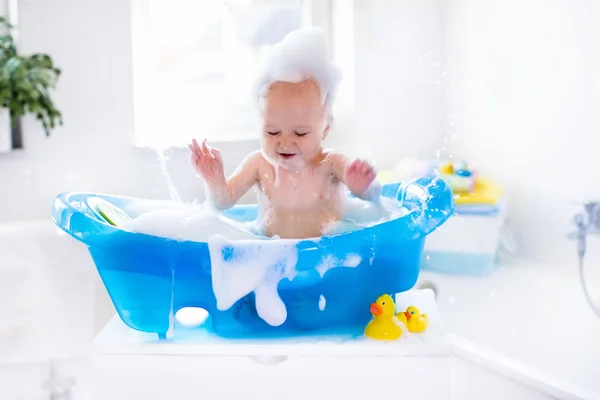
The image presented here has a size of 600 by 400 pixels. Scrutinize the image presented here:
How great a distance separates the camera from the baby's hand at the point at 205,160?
0.87 m

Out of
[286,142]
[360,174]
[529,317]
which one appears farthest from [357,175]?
[529,317]

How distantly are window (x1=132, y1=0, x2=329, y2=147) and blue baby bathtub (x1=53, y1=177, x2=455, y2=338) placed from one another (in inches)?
37.5

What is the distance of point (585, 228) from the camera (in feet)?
4.86

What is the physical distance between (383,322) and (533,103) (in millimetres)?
1146

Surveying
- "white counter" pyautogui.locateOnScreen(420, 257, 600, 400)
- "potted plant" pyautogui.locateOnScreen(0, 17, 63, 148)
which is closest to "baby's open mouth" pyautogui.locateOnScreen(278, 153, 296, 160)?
"white counter" pyautogui.locateOnScreen(420, 257, 600, 400)

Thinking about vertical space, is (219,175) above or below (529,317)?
above

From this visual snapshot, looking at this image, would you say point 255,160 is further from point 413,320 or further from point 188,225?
point 413,320

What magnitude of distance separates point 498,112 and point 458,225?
1.22 feet

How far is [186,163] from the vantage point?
1.67 metres

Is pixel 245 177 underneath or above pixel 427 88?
underneath

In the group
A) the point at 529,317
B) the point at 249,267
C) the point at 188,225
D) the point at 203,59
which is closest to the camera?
the point at 249,267

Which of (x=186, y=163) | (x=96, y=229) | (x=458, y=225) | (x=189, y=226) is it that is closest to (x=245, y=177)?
(x=189, y=226)

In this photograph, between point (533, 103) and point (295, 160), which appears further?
point (533, 103)

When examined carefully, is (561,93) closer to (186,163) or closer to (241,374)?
(186,163)
